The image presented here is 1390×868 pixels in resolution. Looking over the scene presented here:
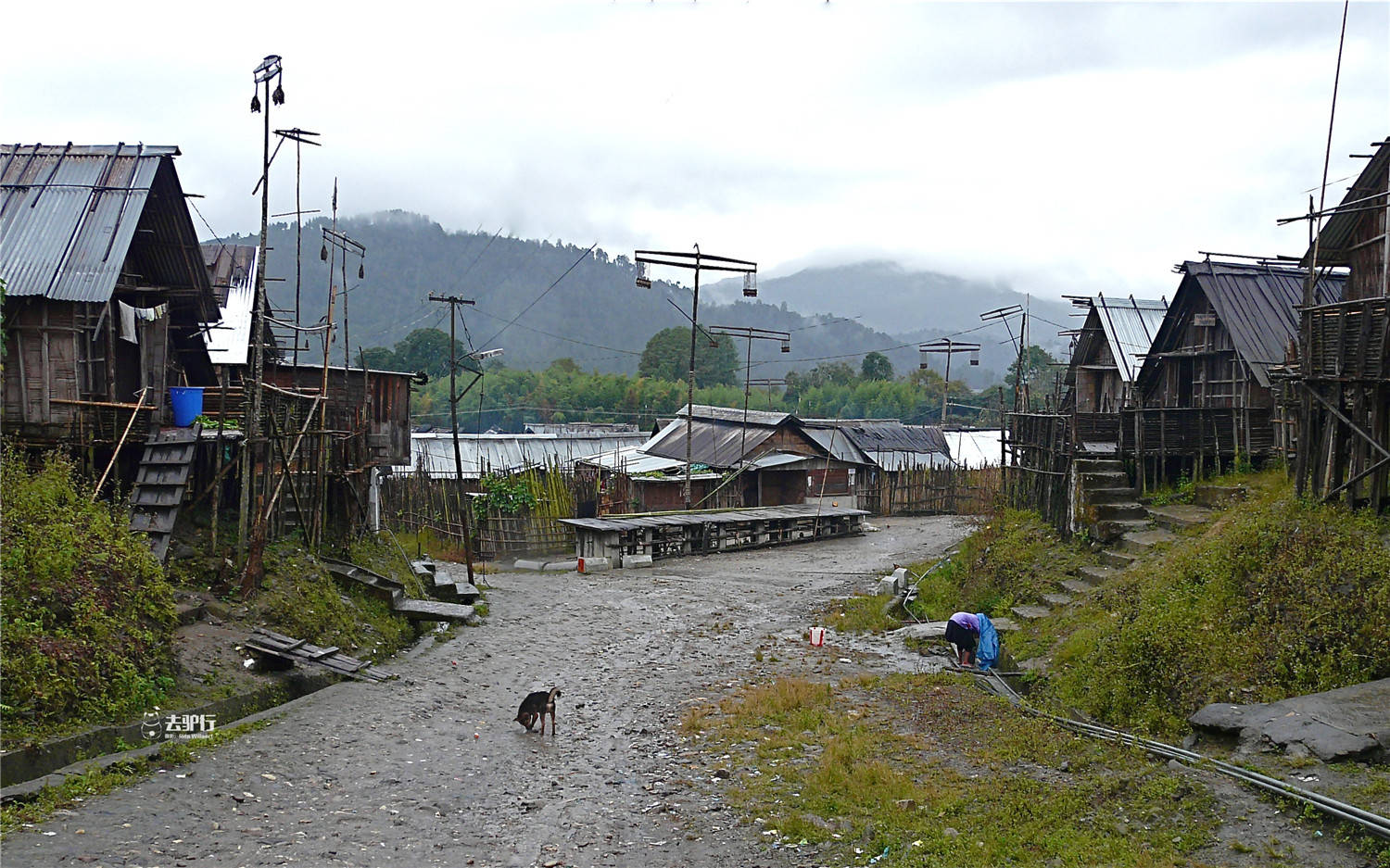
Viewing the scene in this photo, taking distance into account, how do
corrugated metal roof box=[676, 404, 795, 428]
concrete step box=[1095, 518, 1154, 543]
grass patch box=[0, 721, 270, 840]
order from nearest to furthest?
grass patch box=[0, 721, 270, 840], concrete step box=[1095, 518, 1154, 543], corrugated metal roof box=[676, 404, 795, 428]

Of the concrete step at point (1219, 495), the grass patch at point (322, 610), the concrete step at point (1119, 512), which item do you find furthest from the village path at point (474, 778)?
the concrete step at point (1219, 495)

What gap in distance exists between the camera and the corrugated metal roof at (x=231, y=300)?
23156 mm

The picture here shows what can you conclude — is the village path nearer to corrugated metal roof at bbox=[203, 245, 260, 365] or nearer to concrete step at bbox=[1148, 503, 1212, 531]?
concrete step at bbox=[1148, 503, 1212, 531]

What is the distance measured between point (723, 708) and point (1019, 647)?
5013 millimetres

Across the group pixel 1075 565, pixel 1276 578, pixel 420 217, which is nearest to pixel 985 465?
pixel 1075 565

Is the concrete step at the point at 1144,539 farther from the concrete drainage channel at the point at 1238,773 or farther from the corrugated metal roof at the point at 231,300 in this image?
the corrugated metal roof at the point at 231,300

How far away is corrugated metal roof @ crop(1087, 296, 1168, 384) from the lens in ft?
103

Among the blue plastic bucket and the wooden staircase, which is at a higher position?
the blue plastic bucket

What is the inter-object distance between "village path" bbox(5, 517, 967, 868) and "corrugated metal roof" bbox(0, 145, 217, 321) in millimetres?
7961

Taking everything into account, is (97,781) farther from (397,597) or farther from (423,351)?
(423,351)

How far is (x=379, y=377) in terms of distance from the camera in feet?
90.2

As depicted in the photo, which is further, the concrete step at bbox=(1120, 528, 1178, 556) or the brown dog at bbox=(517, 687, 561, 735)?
the concrete step at bbox=(1120, 528, 1178, 556)

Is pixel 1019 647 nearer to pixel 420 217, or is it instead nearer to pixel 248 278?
pixel 248 278

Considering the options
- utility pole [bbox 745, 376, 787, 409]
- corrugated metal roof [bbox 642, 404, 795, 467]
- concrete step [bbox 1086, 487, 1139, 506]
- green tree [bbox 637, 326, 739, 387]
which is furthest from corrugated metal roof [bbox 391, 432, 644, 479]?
green tree [bbox 637, 326, 739, 387]
